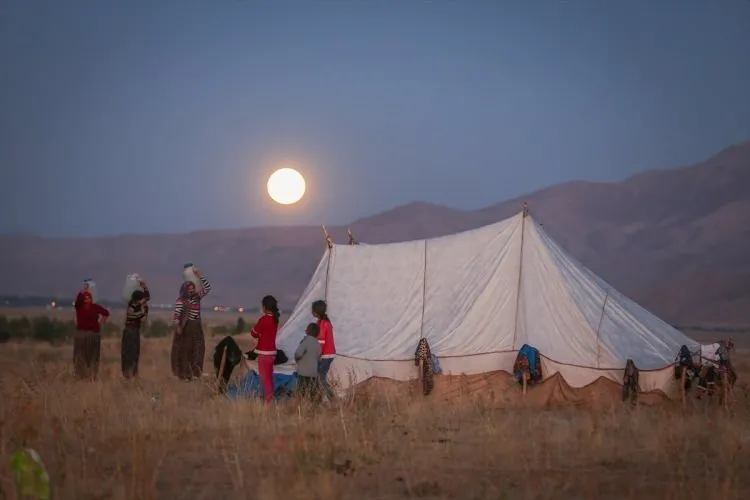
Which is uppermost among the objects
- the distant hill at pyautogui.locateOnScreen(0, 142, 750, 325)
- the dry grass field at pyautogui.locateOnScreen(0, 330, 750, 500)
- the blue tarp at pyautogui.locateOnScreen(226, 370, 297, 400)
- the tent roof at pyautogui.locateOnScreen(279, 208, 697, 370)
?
the distant hill at pyautogui.locateOnScreen(0, 142, 750, 325)

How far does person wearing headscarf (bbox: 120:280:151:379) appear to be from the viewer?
13.7 metres

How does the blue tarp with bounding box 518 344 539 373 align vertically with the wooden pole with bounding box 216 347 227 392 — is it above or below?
above

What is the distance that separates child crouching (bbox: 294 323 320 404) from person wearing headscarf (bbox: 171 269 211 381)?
3.35 m

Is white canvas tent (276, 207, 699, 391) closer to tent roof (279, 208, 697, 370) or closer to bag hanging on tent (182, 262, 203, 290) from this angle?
tent roof (279, 208, 697, 370)

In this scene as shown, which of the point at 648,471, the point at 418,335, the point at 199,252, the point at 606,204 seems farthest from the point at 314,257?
the point at 648,471

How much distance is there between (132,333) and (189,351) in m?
0.89

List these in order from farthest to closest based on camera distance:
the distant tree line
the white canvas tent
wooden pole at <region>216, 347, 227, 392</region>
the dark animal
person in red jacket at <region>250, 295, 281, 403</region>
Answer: the distant tree line → the white canvas tent → the dark animal → wooden pole at <region>216, 347, 227, 392</region> → person in red jacket at <region>250, 295, 281, 403</region>

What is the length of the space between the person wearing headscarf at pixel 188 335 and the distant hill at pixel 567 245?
4610 cm

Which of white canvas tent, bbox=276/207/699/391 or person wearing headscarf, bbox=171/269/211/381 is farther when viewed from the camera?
person wearing headscarf, bbox=171/269/211/381

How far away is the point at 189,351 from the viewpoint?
1365cm

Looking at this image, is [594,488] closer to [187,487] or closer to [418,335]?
[187,487]

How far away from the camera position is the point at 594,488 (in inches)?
267

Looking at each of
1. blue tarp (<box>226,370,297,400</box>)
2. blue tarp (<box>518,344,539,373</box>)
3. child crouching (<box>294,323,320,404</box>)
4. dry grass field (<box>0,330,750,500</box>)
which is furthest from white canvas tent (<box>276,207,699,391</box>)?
child crouching (<box>294,323,320,404</box>)

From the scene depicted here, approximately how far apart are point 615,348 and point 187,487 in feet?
22.9
